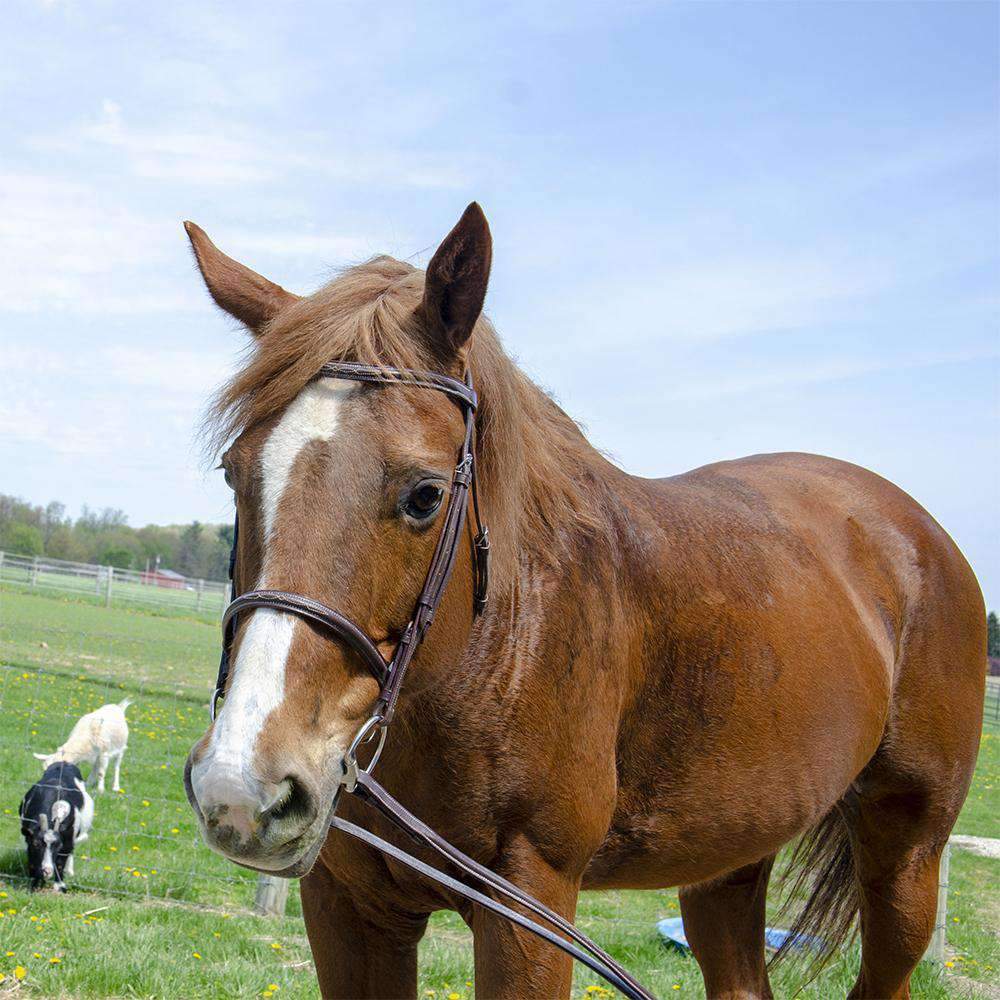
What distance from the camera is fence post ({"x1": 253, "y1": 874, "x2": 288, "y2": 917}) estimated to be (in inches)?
233

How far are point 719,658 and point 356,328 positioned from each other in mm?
1415

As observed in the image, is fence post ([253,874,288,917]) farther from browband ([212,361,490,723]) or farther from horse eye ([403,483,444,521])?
horse eye ([403,483,444,521])

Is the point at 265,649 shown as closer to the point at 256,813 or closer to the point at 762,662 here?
the point at 256,813

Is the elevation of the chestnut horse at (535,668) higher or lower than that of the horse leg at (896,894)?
higher

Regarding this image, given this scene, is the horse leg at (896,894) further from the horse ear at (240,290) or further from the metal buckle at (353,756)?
the horse ear at (240,290)

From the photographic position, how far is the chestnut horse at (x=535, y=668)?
1.85 metres

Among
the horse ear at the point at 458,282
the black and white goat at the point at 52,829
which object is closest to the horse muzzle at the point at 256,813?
the horse ear at the point at 458,282

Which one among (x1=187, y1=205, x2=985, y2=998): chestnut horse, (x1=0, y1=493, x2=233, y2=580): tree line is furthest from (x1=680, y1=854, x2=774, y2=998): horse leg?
(x1=0, y1=493, x2=233, y2=580): tree line

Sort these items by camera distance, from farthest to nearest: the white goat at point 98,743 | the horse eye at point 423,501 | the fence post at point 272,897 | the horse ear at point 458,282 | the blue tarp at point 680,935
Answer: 1. the white goat at point 98,743
2. the fence post at point 272,897
3. the blue tarp at point 680,935
4. the horse ear at point 458,282
5. the horse eye at point 423,501

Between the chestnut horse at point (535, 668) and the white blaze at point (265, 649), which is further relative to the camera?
the chestnut horse at point (535, 668)

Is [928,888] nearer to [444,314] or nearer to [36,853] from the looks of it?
[444,314]

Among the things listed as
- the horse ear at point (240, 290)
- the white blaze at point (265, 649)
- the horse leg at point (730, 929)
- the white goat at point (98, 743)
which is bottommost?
the white goat at point (98, 743)

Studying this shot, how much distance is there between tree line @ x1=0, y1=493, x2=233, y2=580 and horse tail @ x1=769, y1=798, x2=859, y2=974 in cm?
5441

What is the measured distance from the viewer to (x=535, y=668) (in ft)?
7.73
